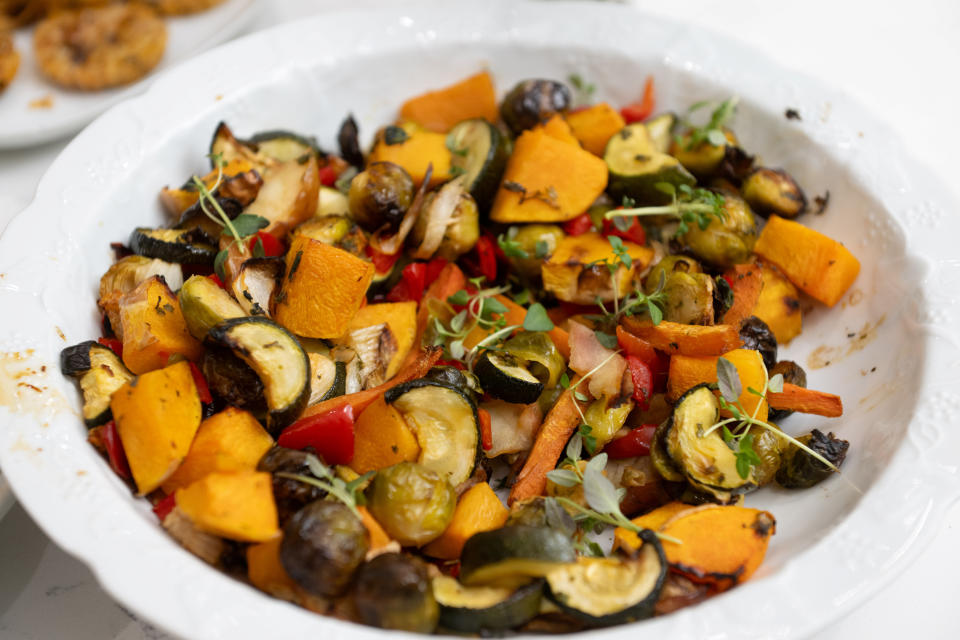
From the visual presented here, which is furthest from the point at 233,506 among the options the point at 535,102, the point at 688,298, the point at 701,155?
the point at 701,155

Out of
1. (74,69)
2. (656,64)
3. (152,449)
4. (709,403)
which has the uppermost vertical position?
(656,64)

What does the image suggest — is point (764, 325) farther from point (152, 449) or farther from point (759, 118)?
point (152, 449)

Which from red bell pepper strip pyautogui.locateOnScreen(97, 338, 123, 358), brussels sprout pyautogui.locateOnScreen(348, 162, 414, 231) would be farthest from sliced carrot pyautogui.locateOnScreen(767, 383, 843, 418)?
red bell pepper strip pyautogui.locateOnScreen(97, 338, 123, 358)

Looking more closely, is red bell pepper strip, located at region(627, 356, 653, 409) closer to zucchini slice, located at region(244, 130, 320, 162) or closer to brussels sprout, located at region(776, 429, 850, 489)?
brussels sprout, located at region(776, 429, 850, 489)

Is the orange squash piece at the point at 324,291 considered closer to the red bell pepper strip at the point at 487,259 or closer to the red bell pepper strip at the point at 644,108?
the red bell pepper strip at the point at 487,259

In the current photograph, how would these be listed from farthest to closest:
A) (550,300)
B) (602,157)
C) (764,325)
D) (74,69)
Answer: (74,69) < (602,157) < (550,300) < (764,325)

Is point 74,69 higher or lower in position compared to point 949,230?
lower

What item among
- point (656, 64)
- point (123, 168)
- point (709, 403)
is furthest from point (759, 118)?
point (123, 168)
